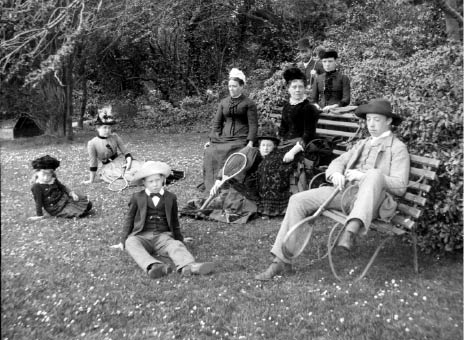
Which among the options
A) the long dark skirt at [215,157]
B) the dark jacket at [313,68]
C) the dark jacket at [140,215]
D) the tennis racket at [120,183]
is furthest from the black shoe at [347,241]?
the dark jacket at [313,68]

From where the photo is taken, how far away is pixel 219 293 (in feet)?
12.0

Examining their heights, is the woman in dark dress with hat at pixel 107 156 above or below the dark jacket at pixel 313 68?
below

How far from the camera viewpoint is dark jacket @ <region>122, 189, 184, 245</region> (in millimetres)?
4457

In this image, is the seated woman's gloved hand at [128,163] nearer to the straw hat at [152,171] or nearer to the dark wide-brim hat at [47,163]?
the dark wide-brim hat at [47,163]

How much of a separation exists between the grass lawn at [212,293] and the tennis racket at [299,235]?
201mm

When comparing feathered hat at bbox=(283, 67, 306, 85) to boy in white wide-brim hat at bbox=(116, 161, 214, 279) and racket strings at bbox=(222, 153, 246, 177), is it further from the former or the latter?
boy in white wide-brim hat at bbox=(116, 161, 214, 279)

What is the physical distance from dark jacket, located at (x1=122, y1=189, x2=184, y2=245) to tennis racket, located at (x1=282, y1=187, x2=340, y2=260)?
1082mm

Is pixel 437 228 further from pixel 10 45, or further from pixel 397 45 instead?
pixel 397 45

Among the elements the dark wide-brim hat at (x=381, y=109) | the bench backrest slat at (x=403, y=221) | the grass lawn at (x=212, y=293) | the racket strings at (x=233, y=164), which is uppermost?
the dark wide-brim hat at (x=381, y=109)

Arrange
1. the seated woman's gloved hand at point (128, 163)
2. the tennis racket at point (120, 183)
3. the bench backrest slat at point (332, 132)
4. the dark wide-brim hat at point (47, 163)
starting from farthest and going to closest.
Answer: the seated woman's gloved hand at point (128, 163) → the tennis racket at point (120, 183) → the bench backrest slat at point (332, 132) → the dark wide-brim hat at point (47, 163)

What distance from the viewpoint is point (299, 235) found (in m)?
4.10

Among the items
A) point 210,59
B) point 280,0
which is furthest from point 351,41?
point 210,59

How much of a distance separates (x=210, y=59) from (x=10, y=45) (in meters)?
14.8

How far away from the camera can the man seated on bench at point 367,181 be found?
12.1 ft
